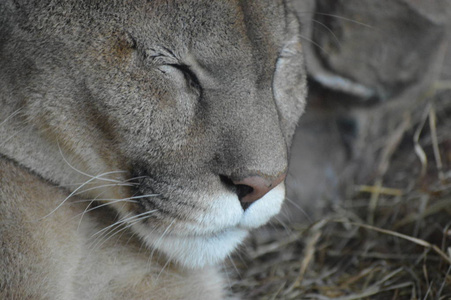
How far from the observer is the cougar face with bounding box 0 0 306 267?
1736mm

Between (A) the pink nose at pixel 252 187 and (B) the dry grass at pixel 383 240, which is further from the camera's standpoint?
(B) the dry grass at pixel 383 240

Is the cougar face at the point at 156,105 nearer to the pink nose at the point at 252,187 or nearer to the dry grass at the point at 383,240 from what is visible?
the pink nose at the point at 252,187

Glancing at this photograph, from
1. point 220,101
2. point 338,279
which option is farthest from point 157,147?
point 338,279

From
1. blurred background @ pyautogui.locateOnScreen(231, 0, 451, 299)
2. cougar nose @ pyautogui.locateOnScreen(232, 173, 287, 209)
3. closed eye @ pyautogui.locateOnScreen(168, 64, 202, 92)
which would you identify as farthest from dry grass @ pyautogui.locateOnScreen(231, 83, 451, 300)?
closed eye @ pyautogui.locateOnScreen(168, 64, 202, 92)

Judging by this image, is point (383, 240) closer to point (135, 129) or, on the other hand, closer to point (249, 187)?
point (249, 187)

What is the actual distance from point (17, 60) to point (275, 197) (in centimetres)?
96

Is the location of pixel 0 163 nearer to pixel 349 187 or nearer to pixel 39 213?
pixel 39 213

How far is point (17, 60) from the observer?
179 cm

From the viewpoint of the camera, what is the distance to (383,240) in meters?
2.79

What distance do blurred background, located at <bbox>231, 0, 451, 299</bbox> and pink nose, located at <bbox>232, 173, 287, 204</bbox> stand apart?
2.17 feet

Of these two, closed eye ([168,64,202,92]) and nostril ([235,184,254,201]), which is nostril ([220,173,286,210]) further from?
closed eye ([168,64,202,92])

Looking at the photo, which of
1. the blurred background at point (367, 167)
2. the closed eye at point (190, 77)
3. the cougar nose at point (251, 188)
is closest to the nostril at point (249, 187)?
the cougar nose at point (251, 188)

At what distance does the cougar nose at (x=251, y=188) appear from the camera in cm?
172

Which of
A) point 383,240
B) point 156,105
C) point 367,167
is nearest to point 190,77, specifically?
point 156,105
